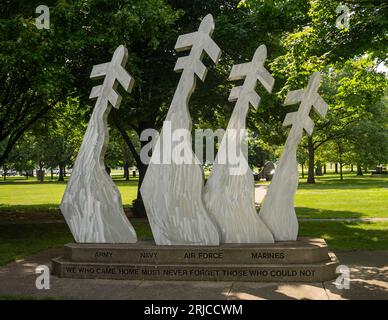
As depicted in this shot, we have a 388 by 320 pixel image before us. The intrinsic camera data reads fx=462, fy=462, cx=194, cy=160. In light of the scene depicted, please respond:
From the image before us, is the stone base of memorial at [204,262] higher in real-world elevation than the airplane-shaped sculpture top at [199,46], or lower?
lower

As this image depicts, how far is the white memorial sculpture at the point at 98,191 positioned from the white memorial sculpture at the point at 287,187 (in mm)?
2720

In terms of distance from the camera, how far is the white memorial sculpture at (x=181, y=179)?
28.4 feet

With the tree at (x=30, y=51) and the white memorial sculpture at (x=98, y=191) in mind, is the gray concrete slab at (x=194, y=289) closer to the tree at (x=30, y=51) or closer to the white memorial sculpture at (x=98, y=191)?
the white memorial sculpture at (x=98, y=191)

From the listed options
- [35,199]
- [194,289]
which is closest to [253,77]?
[194,289]

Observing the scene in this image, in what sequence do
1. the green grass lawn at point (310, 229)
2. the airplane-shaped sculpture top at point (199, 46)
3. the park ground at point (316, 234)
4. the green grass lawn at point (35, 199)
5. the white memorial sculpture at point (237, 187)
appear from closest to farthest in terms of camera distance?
the park ground at point (316, 234)
the white memorial sculpture at point (237, 187)
the airplane-shaped sculpture top at point (199, 46)
the green grass lawn at point (310, 229)
the green grass lawn at point (35, 199)

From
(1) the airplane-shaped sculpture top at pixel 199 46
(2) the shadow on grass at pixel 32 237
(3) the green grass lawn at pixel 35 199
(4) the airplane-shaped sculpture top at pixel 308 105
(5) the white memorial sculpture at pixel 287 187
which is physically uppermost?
(1) the airplane-shaped sculpture top at pixel 199 46

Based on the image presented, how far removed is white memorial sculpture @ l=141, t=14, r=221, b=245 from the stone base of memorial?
1.18ft

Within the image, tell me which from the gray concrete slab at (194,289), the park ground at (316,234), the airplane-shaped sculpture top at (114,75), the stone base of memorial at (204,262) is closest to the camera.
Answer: the gray concrete slab at (194,289)

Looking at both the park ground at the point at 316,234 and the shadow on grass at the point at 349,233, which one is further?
the shadow on grass at the point at 349,233

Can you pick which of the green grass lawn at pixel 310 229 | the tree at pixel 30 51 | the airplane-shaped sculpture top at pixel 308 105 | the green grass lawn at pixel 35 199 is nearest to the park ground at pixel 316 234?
the green grass lawn at pixel 310 229

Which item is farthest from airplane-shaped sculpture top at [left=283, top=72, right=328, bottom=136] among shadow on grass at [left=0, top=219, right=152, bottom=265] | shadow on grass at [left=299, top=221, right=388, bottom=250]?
shadow on grass at [left=0, top=219, right=152, bottom=265]

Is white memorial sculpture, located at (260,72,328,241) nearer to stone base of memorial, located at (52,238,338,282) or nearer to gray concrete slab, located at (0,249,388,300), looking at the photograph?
stone base of memorial, located at (52,238,338,282)

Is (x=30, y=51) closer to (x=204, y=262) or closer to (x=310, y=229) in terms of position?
(x=204, y=262)

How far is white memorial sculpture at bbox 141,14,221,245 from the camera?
8656 mm
